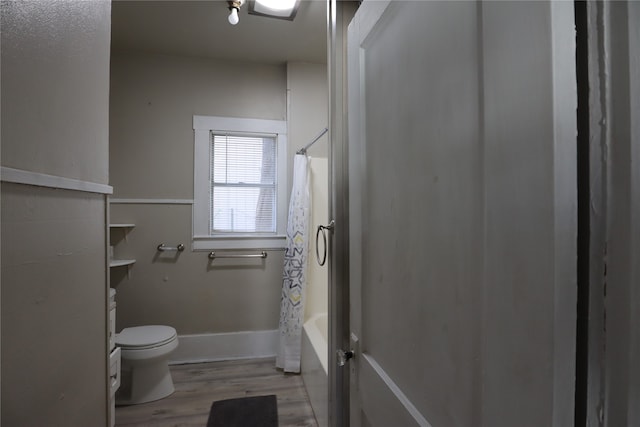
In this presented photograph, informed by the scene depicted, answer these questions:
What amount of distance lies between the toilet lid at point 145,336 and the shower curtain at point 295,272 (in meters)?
0.88

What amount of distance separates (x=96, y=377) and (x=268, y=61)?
2751 millimetres

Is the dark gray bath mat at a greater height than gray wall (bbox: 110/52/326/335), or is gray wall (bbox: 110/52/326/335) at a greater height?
gray wall (bbox: 110/52/326/335)

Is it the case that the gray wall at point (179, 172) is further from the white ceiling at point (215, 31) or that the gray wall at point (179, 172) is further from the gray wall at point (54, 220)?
the gray wall at point (54, 220)

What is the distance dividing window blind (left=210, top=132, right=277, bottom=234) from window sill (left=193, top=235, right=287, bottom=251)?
0.25 ft

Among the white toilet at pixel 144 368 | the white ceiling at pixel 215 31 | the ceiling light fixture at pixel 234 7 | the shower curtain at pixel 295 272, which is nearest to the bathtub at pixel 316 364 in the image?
the shower curtain at pixel 295 272

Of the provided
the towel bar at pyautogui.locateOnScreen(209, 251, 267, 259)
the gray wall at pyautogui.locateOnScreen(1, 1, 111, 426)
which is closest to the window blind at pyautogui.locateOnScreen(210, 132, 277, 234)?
the towel bar at pyautogui.locateOnScreen(209, 251, 267, 259)

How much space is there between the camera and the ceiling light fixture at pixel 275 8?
2.13 meters

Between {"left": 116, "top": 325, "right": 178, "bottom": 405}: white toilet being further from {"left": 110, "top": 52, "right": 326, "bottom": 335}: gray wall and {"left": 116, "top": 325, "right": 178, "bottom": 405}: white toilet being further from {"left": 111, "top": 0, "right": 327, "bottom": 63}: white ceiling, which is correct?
{"left": 111, "top": 0, "right": 327, "bottom": 63}: white ceiling

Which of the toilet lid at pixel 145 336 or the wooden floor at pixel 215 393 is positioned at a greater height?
the toilet lid at pixel 145 336

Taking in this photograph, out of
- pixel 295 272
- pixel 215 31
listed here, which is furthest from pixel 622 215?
pixel 215 31

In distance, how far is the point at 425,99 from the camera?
603 millimetres

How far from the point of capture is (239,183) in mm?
3004

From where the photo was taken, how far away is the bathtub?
5.96ft

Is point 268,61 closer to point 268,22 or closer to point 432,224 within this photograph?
point 268,22
